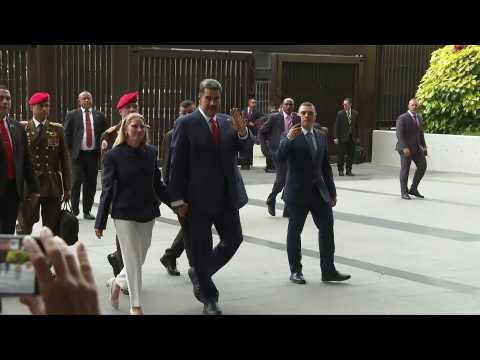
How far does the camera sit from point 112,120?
20.2 m

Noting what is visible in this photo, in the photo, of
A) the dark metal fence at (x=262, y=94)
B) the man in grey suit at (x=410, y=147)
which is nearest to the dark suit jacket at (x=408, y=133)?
the man in grey suit at (x=410, y=147)

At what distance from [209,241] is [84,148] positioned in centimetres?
588

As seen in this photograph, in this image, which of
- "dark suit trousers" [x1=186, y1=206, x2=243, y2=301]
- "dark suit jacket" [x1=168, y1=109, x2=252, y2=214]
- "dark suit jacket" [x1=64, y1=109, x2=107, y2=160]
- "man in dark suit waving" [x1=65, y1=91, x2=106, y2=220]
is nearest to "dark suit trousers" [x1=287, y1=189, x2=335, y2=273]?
"dark suit trousers" [x1=186, y1=206, x2=243, y2=301]

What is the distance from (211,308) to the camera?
7277 millimetres

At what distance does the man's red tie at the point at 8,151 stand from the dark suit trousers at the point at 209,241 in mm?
1625

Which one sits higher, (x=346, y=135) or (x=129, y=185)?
(x=129, y=185)

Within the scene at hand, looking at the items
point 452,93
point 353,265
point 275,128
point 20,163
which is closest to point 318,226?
point 353,265

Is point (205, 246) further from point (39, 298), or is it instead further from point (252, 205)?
point (252, 205)

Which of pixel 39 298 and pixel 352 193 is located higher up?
pixel 39 298

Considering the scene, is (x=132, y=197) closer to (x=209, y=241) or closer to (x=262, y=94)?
(x=209, y=241)

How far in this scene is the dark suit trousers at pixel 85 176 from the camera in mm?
12734

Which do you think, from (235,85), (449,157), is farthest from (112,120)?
(449,157)

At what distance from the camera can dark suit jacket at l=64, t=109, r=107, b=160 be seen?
1277 cm
